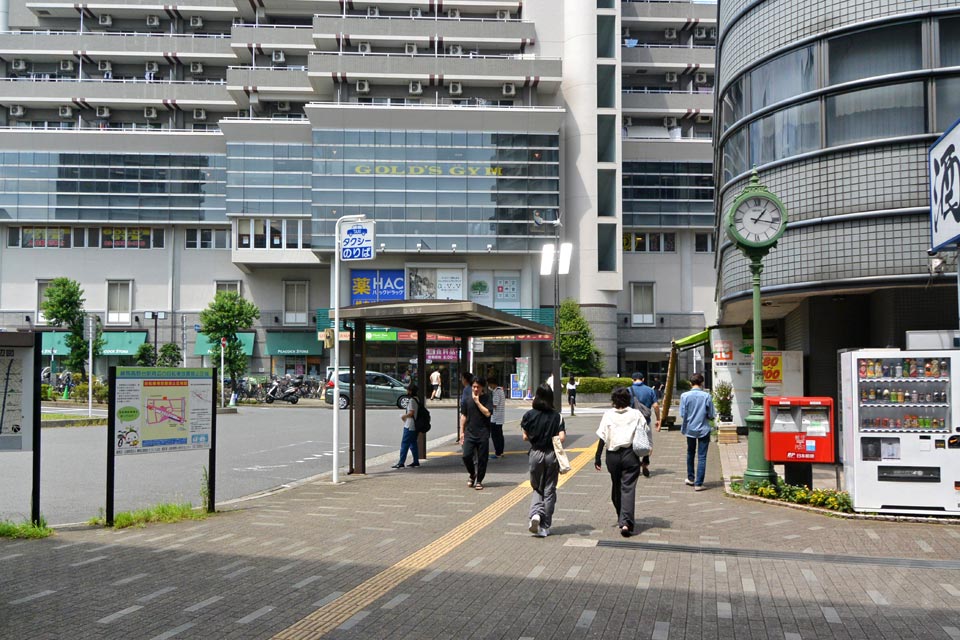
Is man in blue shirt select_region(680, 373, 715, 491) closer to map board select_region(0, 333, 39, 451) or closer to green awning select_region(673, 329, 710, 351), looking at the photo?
map board select_region(0, 333, 39, 451)

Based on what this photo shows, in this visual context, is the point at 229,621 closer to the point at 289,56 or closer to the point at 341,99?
the point at 341,99

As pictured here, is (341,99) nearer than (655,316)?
Yes

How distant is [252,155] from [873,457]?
155ft

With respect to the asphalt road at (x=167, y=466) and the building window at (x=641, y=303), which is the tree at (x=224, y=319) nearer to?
the asphalt road at (x=167, y=466)

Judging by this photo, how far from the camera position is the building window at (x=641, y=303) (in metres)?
57.0

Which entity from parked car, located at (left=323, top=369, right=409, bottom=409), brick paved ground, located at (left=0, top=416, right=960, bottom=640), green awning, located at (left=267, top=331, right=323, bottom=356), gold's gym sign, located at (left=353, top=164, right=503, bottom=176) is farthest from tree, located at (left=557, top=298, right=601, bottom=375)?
brick paved ground, located at (left=0, top=416, right=960, bottom=640)

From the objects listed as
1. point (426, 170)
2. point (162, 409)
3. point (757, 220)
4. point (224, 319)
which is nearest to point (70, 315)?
point (224, 319)

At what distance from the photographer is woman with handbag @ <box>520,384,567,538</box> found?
342 inches

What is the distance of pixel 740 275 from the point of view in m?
14.5

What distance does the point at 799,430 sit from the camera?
10.7 metres

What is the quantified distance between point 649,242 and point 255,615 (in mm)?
54026

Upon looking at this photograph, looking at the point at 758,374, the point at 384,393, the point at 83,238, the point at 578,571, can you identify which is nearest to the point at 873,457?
the point at 758,374

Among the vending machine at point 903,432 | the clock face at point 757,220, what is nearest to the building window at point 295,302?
the clock face at point 757,220

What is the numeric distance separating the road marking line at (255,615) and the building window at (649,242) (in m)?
53.2
